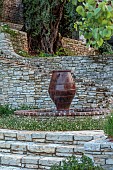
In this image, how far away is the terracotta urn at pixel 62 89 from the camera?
930 cm

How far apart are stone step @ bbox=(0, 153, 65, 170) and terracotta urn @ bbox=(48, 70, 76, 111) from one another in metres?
3.17

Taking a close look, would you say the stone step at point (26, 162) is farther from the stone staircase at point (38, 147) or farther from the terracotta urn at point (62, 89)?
the terracotta urn at point (62, 89)

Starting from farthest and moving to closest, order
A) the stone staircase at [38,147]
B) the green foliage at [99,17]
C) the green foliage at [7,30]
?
1. the green foliage at [7,30]
2. the stone staircase at [38,147]
3. the green foliage at [99,17]

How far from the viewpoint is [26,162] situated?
602 centimetres

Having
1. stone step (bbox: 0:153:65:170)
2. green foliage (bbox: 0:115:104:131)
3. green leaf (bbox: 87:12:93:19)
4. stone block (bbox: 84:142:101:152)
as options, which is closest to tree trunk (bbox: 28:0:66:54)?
green foliage (bbox: 0:115:104:131)

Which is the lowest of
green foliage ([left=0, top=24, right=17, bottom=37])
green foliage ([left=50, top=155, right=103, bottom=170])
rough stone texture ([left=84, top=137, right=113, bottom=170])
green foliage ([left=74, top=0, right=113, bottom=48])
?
green foliage ([left=50, top=155, right=103, bottom=170])

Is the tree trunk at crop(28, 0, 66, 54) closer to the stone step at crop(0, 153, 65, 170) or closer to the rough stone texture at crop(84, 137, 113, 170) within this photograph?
the stone step at crop(0, 153, 65, 170)

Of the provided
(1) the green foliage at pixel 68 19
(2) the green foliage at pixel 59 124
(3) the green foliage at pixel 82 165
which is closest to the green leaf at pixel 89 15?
(3) the green foliage at pixel 82 165

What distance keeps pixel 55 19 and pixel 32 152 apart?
34.3ft

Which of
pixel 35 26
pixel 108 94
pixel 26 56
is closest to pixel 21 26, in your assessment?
pixel 35 26

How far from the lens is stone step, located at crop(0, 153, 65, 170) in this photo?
586cm

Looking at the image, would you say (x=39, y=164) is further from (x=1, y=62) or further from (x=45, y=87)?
(x=1, y=62)

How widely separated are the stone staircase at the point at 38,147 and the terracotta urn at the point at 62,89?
2540mm

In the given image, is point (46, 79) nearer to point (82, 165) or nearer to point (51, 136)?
point (51, 136)
